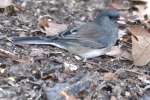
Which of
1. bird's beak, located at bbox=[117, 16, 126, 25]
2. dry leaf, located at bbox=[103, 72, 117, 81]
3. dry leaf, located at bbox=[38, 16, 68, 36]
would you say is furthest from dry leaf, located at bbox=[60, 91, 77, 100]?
bird's beak, located at bbox=[117, 16, 126, 25]

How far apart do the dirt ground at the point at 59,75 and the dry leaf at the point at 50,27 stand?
0.08 metres

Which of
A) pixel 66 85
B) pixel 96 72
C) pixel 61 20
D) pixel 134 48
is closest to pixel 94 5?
pixel 61 20

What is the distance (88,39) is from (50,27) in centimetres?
57

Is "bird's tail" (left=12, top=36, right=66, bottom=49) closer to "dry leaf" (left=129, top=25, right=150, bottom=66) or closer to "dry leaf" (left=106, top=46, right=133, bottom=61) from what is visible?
"dry leaf" (left=106, top=46, right=133, bottom=61)

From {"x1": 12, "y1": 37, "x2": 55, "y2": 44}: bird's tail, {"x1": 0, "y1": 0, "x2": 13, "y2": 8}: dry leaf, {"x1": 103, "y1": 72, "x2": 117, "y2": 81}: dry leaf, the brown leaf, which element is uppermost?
{"x1": 0, "y1": 0, "x2": 13, "y2": 8}: dry leaf

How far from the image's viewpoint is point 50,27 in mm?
5855

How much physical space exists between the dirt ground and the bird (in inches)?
2.9

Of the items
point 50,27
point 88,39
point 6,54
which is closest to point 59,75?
point 6,54

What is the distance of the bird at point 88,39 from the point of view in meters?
5.31

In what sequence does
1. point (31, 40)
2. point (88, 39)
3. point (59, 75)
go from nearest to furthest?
point (59, 75) → point (31, 40) → point (88, 39)

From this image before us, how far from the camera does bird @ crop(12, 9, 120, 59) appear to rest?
5312mm

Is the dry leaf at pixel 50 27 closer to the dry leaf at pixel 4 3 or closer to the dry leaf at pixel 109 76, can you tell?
the dry leaf at pixel 4 3

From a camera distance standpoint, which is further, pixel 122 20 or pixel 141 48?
pixel 122 20

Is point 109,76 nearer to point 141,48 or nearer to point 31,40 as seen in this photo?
point 141,48
